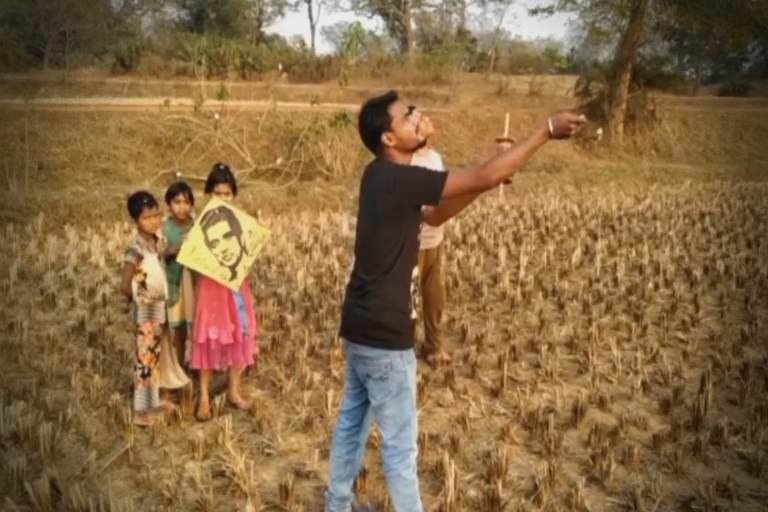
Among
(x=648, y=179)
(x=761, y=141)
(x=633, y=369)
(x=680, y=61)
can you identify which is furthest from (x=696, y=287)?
(x=680, y=61)

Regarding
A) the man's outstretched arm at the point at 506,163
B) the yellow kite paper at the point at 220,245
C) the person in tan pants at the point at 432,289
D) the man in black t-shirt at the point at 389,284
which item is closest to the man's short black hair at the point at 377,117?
the man in black t-shirt at the point at 389,284

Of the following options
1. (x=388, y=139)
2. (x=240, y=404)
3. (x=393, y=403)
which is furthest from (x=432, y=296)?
(x=388, y=139)

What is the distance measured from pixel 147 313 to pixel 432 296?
173cm

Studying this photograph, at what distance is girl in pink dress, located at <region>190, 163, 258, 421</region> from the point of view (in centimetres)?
393

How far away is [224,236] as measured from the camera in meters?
3.92

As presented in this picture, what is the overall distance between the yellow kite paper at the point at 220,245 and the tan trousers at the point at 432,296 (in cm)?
119

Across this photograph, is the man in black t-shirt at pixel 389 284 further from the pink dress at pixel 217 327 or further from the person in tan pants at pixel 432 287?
the person in tan pants at pixel 432 287

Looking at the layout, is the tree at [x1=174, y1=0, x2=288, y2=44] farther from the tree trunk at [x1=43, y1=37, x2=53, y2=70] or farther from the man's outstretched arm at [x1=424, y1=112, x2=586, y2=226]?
the man's outstretched arm at [x1=424, y1=112, x2=586, y2=226]

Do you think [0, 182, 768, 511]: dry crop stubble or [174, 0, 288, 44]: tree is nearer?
[0, 182, 768, 511]: dry crop stubble

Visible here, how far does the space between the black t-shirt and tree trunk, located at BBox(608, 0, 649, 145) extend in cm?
1642

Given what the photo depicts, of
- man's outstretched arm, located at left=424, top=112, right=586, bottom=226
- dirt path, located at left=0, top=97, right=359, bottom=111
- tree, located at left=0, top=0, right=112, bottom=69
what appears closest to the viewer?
man's outstretched arm, located at left=424, top=112, right=586, bottom=226

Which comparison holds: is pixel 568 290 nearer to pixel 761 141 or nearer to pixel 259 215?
pixel 259 215

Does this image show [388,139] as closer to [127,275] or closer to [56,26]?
[127,275]

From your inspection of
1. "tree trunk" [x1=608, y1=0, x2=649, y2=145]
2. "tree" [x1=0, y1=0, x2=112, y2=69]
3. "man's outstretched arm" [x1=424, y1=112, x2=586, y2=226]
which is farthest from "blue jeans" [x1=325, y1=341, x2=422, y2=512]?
"tree" [x1=0, y1=0, x2=112, y2=69]
